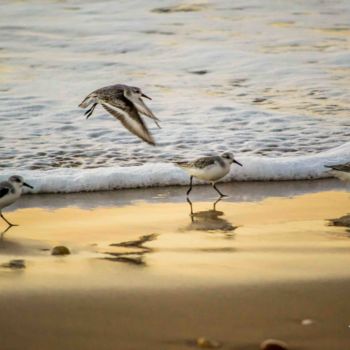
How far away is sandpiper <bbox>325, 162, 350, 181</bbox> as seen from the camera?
7168 millimetres

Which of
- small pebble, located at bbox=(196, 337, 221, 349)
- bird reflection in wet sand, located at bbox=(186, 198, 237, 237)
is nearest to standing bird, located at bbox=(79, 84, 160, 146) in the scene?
bird reflection in wet sand, located at bbox=(186, 198, 237, 237)

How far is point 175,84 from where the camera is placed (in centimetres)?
1086

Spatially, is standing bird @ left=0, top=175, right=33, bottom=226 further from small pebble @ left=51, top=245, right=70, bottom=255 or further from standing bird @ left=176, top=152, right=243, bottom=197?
standing bird @ left=176, top=152, right=243, bottom=197

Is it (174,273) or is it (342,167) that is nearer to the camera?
(174,273)

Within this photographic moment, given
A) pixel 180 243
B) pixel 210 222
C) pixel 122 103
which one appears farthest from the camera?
pixel 122 103

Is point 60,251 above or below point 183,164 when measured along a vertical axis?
below

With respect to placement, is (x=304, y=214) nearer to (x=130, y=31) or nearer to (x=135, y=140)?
(x=135, y=140)

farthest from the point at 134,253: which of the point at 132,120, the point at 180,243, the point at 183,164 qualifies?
the point at 183,164

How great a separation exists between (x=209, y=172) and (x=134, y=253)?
1998mm

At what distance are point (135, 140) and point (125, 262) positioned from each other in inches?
142

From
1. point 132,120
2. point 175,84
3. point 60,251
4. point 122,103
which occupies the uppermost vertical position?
point 175,84

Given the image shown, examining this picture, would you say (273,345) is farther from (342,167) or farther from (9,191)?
(342,167)

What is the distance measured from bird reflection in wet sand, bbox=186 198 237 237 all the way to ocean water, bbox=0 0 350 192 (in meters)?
0.90

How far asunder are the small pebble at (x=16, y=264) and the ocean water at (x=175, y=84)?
2.18 metres
